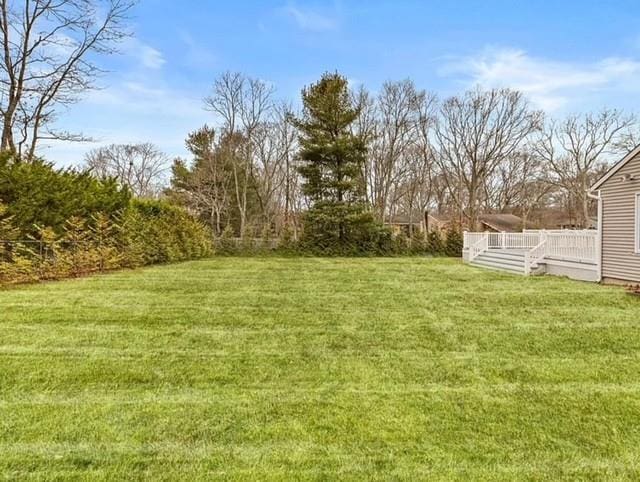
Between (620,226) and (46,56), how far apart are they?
53.5 feet

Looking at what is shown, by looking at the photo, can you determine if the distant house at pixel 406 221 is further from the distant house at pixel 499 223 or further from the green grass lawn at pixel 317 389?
the green grass lawn at pixel 317 389

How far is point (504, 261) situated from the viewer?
13438mm

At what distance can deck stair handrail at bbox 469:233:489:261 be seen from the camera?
15.8 metres

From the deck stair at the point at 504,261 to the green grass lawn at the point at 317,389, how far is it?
16.8 ft

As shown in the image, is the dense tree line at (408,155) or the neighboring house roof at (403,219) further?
the neighboring house roof at (403,219)

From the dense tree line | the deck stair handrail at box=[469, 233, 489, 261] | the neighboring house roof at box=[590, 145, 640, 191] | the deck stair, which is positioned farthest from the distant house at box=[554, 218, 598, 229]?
the neighboring house roof at box=[590, 145, 640, 191]

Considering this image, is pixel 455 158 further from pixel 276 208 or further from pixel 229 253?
pixel 229 253

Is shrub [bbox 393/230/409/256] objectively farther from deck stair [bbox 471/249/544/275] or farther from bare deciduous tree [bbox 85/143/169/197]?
bare deciduous tree [bbox 85/143/169/197]

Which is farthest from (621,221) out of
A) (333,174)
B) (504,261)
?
(333,174)

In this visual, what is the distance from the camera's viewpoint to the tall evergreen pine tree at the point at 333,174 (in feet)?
68.7

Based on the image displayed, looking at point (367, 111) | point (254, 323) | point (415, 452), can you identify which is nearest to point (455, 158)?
point (367, 111)

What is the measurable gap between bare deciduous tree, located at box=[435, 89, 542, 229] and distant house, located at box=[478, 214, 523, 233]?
156 centimetres

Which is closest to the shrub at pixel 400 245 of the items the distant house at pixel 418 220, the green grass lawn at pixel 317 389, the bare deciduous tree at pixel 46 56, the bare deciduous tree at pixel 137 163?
the distant house at pixel 418 220

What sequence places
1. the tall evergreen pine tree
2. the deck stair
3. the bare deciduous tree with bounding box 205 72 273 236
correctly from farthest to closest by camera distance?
the bare deciduous tree with bounding box 205 72 273 236 < the tall evergreen pine tree < the deck stair
